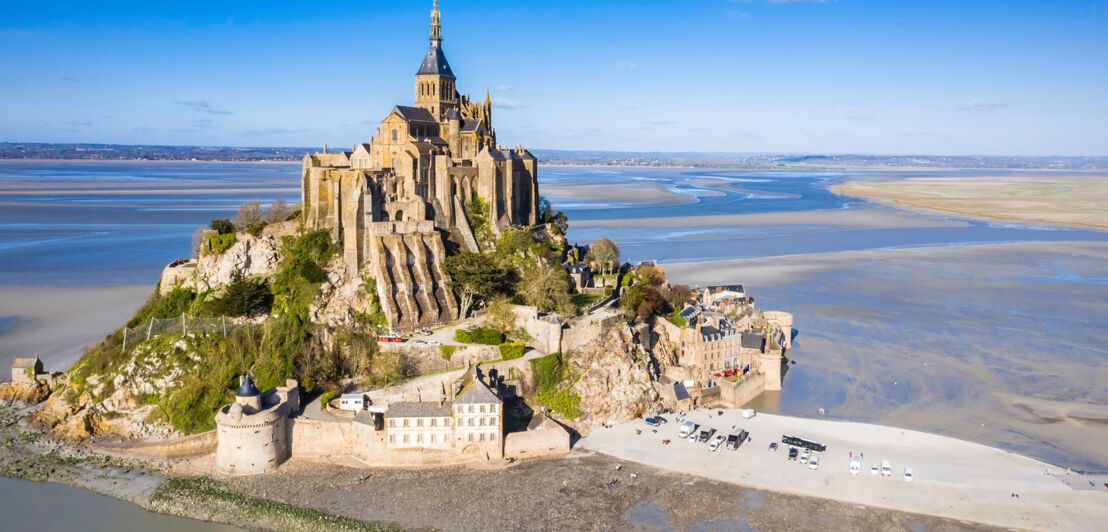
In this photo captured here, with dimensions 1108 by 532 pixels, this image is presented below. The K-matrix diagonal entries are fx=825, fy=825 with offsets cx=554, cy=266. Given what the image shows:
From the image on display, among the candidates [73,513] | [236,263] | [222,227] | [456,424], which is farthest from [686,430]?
[222,227]

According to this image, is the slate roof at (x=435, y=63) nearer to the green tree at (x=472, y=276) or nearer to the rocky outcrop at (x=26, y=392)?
the green tree at (x=472, y=276)

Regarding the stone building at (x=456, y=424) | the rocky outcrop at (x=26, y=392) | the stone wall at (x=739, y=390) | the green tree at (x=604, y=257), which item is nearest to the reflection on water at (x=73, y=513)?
the stone building at (x=456, y=424)

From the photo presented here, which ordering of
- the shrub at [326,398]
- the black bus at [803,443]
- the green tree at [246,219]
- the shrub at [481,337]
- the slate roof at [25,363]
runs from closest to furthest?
Result: 1. the black bus at [803,443]
2. the shrub at [326,398]
3. the shrub at [481,337]
4. the slate roof at [25,363]
5. the green tree at [246,219]

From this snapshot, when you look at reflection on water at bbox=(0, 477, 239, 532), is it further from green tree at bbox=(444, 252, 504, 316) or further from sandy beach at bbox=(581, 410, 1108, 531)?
green tree at bbox=(444, 252, 504, 316)

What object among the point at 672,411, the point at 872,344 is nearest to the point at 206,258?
the point at 672,411

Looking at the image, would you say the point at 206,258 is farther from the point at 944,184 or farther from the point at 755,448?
the point at 944,184

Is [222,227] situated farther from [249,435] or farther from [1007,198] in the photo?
[1007,198]
